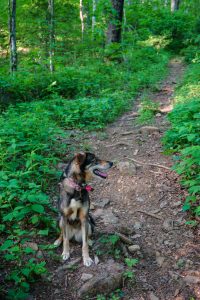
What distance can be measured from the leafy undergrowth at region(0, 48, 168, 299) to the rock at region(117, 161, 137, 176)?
132 centimetres

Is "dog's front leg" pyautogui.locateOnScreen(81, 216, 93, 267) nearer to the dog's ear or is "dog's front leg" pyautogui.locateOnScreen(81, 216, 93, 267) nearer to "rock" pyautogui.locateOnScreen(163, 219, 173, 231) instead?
the dog's ear

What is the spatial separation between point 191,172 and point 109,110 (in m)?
4.69

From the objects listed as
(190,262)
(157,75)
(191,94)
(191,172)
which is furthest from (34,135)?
(157,75)

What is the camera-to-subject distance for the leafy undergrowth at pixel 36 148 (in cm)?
370

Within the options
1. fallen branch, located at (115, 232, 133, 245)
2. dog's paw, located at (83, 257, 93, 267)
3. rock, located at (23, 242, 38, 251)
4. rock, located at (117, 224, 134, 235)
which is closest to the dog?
dog's paw, located at (83, 257, 93, 267)

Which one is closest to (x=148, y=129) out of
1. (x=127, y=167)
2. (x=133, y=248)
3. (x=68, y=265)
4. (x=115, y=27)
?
(x=127, y=167)

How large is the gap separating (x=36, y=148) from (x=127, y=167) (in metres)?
1.93

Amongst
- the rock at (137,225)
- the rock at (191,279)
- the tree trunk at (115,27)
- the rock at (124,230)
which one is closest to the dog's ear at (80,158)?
the rock at (124,230)

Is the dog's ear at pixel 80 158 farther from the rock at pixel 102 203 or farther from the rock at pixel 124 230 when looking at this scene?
the rock at pixel 102 203

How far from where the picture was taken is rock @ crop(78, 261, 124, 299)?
354 centimetres

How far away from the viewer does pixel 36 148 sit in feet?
20.4

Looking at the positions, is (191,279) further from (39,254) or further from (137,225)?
(39,254)

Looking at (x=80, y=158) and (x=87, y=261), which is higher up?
(x=80, y=158)

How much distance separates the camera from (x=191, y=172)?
5.44 meters
